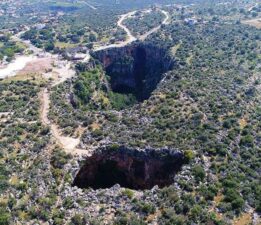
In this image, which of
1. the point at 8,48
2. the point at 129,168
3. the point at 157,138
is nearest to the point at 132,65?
the point at 8,48

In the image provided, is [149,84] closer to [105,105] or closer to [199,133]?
[105,105]

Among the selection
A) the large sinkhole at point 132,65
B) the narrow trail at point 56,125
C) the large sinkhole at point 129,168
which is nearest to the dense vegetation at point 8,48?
the narrow trail at point 56,125

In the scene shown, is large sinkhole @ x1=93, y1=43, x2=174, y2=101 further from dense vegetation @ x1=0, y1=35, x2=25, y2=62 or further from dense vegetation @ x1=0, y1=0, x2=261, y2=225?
dense vegetation @ x1=0, y1=35, x2=25, y2=62

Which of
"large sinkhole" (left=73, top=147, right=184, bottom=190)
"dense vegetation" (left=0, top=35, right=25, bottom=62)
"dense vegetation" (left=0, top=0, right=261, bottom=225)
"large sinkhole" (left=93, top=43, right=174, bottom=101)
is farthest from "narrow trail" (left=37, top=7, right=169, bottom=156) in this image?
"dense vegetation" (left=0, top=35, right=25, bottom=62)

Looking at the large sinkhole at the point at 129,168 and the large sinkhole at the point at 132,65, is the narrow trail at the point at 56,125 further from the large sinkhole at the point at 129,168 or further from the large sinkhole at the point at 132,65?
the large sinkhole at the point at 129,168

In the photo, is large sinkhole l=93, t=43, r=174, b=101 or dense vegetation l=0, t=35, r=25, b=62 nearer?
large sinkhole l=93, t=43, r=174, b=101

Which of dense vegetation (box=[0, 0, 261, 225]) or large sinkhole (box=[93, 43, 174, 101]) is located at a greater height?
dense vegetation (box=[0, 0, 261, 225])

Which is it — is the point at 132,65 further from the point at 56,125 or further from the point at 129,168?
the point at 129,168
